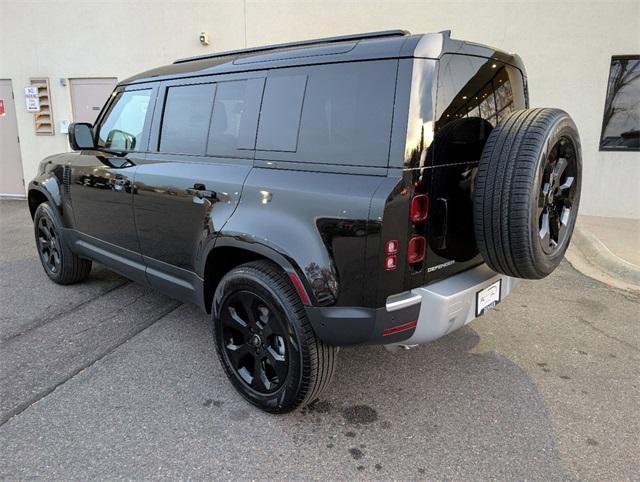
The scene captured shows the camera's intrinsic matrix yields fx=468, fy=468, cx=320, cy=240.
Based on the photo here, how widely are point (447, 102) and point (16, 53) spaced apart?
33.3 ft

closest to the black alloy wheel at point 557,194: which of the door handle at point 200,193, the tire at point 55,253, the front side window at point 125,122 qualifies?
the door handle at point 200,193

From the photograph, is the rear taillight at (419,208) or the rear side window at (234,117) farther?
the rear side window at (234,117)

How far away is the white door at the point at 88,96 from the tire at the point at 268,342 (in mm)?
7826

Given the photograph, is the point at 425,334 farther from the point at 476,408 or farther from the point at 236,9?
the point at 236,9

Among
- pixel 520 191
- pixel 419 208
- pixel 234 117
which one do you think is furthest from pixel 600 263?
pixel 234 117

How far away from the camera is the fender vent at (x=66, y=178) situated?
3.98 m

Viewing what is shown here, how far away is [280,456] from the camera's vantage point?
89.4 inches

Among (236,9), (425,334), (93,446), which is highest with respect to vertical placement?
(236,9)

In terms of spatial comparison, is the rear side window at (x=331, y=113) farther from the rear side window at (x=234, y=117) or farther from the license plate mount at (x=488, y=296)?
the license plate mount at (x=488, y=296)

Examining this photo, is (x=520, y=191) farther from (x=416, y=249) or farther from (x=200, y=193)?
(x=200, y=193)

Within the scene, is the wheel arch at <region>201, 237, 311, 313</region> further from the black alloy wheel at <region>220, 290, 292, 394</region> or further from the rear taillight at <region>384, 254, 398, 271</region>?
the rear taillight at <region>384, 254, 398, 271</region>

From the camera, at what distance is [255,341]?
101 inches

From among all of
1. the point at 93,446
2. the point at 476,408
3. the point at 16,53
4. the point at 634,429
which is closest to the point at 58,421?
the point at 93,446

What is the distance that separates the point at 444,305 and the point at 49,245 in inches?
159
